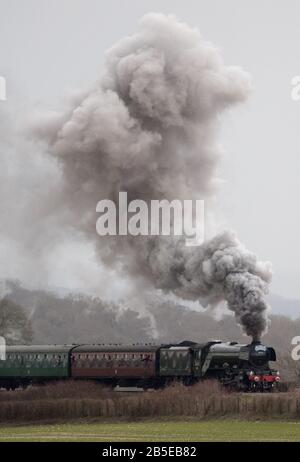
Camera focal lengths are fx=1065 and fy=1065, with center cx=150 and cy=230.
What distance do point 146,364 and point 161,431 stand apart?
20450mm

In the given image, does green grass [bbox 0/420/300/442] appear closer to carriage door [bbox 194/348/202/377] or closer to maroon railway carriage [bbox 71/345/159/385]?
carriage door [bbox 194/348/202/377]

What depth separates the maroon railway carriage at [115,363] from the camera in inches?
2527

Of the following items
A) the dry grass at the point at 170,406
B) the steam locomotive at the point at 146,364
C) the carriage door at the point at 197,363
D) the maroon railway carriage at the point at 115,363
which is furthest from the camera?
the maroon railway carriage at the point at 115,363

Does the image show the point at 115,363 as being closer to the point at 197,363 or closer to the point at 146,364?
the point at 146,364

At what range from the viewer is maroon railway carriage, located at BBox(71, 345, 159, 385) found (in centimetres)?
6419

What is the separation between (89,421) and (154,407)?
10.6 ft

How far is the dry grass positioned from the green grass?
60.6 inches

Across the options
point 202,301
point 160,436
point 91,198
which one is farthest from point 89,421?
point 91,198

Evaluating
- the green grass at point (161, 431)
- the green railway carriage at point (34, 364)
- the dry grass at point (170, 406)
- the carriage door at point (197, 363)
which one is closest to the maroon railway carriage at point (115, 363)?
the green railway carriage at point (34, 364)

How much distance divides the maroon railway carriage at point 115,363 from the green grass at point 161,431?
46.9 feet

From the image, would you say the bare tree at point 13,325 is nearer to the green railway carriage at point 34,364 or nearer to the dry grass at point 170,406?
the green railway carriage at point 34,364

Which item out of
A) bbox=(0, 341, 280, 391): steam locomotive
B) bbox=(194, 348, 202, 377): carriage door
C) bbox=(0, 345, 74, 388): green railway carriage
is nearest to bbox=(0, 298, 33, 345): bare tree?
bbox=(0, 345, 74, 388): green railway carriage

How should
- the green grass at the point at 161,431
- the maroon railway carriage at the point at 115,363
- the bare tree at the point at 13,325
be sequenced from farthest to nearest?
the bare tree at the point at 13,325 < the maroon railway carriage at the point at 115,363 < the green grass at the point at 161,431

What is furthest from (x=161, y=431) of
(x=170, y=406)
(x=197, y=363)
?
(x=197, y=363)
